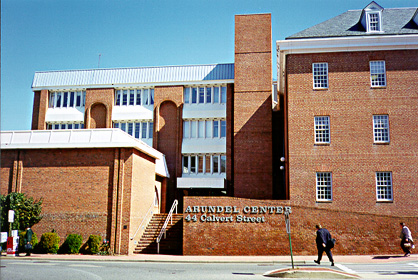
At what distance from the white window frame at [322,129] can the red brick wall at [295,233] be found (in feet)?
17.6

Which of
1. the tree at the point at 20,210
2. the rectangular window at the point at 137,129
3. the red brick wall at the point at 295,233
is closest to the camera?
the red brick wall at the point at 295,233

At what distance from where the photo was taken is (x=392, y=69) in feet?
99.0

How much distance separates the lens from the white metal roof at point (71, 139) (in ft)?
91.1

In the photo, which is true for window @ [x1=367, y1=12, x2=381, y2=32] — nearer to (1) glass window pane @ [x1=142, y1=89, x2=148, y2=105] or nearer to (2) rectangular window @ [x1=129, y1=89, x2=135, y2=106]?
(1) glass window pane @ [x1=142, y1=89, x2=148, y2=105]

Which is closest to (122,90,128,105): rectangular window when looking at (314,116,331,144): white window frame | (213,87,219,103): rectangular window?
(213,87,219,103): rectangular window

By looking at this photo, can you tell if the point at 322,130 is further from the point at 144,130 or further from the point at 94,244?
the point at 144,130

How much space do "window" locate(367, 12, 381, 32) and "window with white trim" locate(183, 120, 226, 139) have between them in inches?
593

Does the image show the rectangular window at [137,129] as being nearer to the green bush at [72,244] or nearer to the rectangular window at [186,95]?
the rectangular window at [186,95]

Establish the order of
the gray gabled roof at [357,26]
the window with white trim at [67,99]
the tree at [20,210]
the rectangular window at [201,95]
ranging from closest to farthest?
the tree at [20,210] → the gray gabled roof at [357,26] → the rectangular window at [201,95] → the window with white trim at [67,99]

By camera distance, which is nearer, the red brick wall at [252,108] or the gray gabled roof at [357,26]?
the gray gabled roof at [357,26]

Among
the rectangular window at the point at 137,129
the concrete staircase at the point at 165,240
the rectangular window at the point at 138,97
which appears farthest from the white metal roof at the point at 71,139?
the rectangular window at the point at 138,97

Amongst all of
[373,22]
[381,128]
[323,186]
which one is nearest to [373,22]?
[373,22]

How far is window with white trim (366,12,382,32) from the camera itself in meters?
31.1

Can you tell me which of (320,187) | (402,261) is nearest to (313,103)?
(320,187)
